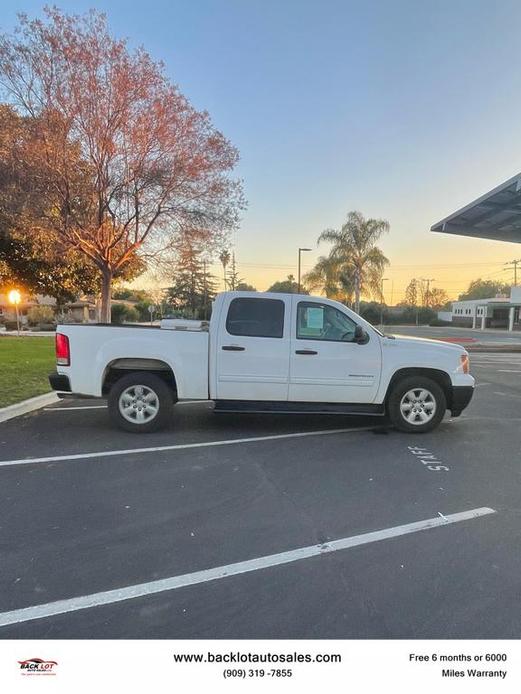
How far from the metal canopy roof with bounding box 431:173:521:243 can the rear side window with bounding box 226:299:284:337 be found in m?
7.77

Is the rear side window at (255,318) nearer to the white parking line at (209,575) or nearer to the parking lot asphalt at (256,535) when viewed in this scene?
the parking lot asphalt at (256,535)

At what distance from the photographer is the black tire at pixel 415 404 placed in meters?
5.93

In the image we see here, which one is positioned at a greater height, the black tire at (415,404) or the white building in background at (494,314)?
the white building in background at (494,314)

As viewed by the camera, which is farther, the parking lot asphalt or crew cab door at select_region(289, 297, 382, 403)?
crew cab door at select_region(289, 297, 382, 403)

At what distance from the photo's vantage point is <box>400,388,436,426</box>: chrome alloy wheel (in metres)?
5.95

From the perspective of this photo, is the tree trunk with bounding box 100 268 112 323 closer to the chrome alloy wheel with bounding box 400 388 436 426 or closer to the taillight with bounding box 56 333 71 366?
the taillight with bounding box 56 333 71 366

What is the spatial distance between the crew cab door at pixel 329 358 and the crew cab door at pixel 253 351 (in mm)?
151

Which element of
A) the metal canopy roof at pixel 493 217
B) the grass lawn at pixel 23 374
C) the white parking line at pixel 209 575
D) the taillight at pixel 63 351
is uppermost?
the metal canopy roof at pixel 493 217

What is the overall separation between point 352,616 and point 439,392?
163 inches

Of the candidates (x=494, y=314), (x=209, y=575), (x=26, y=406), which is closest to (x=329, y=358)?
(x=209, y=575)

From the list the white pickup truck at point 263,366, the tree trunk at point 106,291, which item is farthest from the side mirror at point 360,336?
the tree trunk at point 106,291

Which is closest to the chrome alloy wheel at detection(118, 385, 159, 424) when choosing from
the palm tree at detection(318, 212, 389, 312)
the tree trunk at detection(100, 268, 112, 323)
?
the tree trunk at detection(100, 268, 112, 323)
